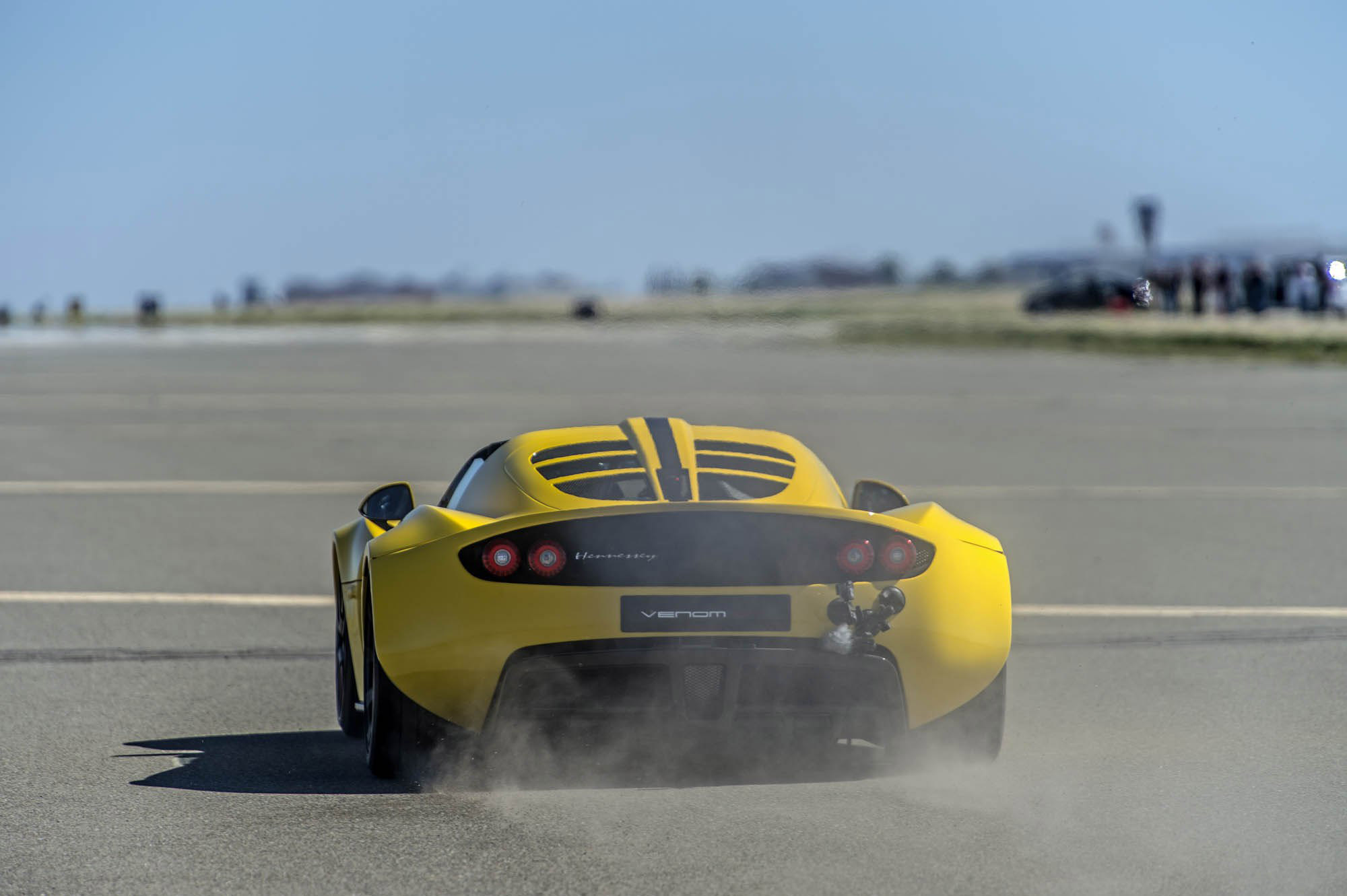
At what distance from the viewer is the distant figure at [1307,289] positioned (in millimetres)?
57625

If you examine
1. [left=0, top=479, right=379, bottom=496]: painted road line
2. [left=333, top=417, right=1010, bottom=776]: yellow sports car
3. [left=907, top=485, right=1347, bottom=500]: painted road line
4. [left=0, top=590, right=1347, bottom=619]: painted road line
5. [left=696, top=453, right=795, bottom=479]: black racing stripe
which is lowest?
[left=907, top=485, right=1347, bottom=500]: painted road line

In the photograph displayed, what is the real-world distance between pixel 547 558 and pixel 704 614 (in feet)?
1.57

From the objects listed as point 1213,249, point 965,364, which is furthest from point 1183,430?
point 1213,249

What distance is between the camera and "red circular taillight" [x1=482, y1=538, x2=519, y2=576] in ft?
19.2

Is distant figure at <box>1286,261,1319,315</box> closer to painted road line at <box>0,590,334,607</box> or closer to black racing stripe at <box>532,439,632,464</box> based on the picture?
painted road line at <box>0,590,334,607</box>

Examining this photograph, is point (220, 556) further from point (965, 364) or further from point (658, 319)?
point (658, 319)

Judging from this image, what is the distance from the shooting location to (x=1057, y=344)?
177ft

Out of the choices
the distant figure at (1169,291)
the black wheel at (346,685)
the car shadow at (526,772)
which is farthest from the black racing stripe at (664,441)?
the distant figure at (1169,291)

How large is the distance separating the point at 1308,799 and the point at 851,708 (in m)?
1.39

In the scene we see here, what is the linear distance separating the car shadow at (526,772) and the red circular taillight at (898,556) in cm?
68

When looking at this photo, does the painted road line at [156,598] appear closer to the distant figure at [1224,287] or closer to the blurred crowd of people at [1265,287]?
the blurred crowd of people at [1265,287]

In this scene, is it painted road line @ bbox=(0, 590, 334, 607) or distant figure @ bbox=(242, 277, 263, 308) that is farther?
distant figure @ bbox=(242, 277, 263, 308)

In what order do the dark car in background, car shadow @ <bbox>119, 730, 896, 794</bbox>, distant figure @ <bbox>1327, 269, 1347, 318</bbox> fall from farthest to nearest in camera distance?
1. the dark car in background
2. distant figure @ <bbox>1327, 269, 1347, 318</bbox>
3. car shadow @ <bbox>119, 730, 896, 794</bbox>

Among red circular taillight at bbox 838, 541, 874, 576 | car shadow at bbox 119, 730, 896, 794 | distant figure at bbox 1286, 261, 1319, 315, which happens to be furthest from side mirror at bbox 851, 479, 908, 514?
distant figure at bbox 1286, 261, 1319, 315
